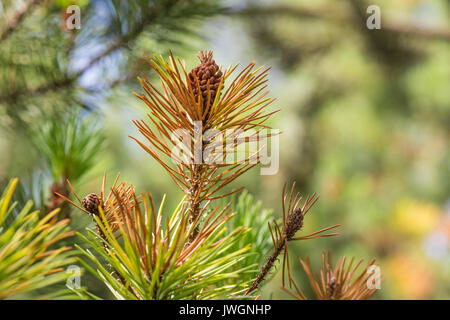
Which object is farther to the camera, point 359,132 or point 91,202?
point 359,132

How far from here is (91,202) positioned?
6.4 inches

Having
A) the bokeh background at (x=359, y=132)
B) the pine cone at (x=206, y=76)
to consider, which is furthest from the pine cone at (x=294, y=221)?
the bokeh background at (x=359, y=132)

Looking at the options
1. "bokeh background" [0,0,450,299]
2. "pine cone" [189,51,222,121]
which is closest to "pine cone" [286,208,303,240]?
"pine cone" [189,51,222,121]

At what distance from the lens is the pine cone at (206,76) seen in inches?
6.4

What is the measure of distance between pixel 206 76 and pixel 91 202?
83 mm

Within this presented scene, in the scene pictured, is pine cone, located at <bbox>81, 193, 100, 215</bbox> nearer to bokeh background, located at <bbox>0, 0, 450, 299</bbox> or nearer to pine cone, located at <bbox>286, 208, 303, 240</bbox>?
pine cone, located at <bbox>286, 208, 303, 240</bbox>

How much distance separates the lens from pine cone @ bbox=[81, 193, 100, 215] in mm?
161

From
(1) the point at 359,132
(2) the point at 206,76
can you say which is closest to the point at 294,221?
(2) the point at 206,76

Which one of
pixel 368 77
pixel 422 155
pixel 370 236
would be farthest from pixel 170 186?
pixel 422 155

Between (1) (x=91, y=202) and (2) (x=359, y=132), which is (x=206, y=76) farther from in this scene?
(2) (x=359, y=132)

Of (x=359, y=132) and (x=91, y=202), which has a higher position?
(x=359, y=132)

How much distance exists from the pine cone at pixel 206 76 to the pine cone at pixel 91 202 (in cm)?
7

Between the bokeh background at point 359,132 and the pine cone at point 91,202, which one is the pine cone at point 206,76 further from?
the bokeh background at point 359,132

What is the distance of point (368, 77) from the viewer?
5.84 ft
